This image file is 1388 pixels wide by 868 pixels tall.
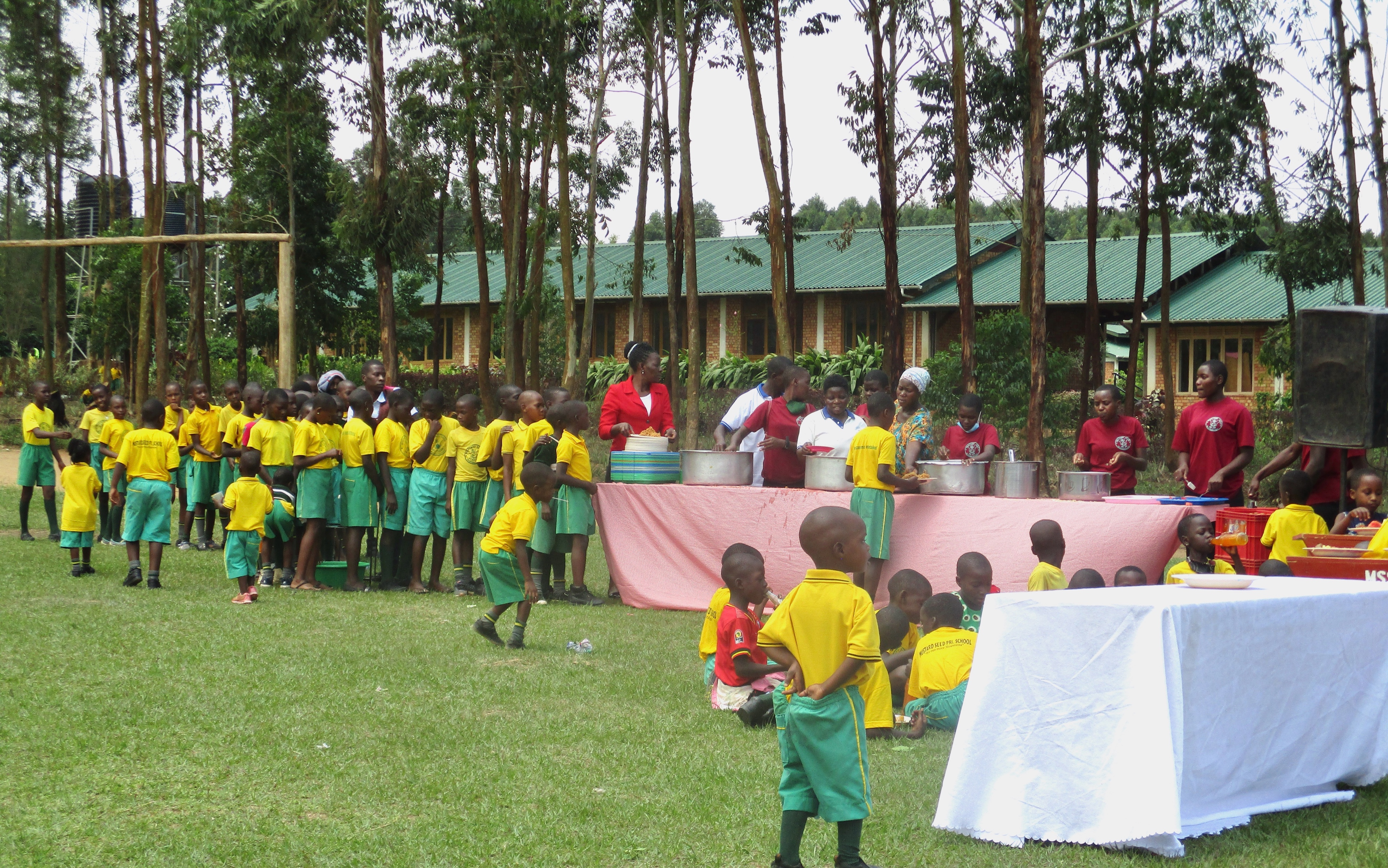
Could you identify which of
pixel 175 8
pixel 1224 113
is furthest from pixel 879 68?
pixel 175 8

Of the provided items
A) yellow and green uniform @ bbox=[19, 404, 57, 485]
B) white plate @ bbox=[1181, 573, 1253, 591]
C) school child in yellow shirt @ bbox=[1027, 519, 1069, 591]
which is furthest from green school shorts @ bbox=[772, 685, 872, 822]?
yellow and green uniform @ bbox=[19, 404, 57, 485]

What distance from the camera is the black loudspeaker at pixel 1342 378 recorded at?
7.28m

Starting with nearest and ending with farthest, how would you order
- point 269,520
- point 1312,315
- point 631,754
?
point 631,754, point 1312,315, point 269,520

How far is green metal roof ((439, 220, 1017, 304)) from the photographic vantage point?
3728 centimetres

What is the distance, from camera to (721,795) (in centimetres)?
537

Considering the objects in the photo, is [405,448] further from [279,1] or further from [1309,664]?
[279,1]

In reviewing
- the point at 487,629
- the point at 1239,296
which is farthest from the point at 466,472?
the point at 1239,296

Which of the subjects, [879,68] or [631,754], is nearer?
[631,754]

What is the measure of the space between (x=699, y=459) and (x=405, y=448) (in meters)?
2.74

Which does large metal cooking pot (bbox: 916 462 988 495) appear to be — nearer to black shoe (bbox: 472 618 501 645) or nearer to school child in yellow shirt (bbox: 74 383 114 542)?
black shoe (bbox: 472 618 501 645)

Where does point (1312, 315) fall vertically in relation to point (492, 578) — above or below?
above

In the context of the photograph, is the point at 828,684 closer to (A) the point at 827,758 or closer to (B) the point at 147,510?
(A) the point at 827,758

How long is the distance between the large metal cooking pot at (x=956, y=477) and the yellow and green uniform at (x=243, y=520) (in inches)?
205

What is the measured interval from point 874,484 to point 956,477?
779 mm
